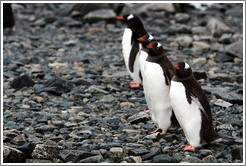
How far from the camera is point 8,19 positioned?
32.9 ft

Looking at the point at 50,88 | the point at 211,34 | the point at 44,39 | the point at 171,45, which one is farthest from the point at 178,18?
the point at 50,88

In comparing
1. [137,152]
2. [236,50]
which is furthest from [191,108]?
[236,50]

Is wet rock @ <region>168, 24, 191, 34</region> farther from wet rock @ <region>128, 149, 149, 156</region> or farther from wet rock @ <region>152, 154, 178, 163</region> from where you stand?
wet rock @ <region>152, 154, 178, 163</region>

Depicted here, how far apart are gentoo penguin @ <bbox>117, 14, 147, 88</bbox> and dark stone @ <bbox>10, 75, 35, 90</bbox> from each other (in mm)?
1354

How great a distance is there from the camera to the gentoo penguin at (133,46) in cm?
630

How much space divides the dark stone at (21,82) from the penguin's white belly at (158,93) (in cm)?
226

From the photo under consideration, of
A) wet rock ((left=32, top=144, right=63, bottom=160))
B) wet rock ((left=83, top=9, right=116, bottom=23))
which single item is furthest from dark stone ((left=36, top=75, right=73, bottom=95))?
wet rock ((left=83, top=9, right=116, bottom=23))

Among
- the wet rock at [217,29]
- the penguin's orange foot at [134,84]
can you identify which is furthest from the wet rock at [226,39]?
the penguin's orange foot at [134,84]

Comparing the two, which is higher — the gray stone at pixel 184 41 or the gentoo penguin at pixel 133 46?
the gentoo penguin at pixel 133 46

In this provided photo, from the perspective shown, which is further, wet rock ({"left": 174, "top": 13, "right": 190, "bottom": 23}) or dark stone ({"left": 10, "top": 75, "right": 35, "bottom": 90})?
wet rock ({"left": 174, "top": 13, "right": 190, "bottom": 23})

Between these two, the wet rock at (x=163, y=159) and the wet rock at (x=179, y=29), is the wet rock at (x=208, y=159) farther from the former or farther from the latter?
the wet rock at (x=179, y=29)

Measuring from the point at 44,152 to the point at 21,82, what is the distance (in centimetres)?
257

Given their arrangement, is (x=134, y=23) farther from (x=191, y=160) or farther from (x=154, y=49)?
(x=191, y=160)

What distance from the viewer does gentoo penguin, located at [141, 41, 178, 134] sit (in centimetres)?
444
